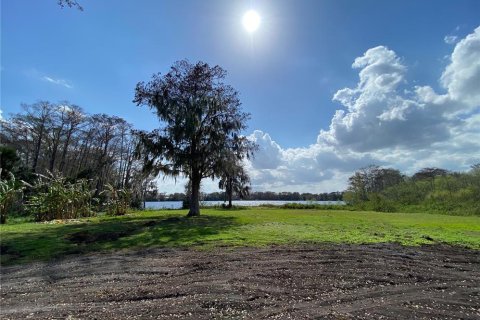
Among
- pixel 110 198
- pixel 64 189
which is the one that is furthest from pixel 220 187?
pixel 64 189

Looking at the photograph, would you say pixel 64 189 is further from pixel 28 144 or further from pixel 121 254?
pixel 28 144

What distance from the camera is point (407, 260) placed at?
22.1 ft

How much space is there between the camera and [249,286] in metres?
4.94

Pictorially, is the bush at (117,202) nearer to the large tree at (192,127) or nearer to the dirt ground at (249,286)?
the large tree at (192,127)

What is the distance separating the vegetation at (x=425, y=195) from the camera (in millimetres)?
30531

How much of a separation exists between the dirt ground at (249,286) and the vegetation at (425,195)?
25.5 meters

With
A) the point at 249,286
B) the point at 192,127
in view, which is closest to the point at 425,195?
the point at 192,127

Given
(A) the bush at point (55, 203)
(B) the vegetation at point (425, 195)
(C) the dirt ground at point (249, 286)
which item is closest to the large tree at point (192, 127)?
(A) the bush at point (55, 203)

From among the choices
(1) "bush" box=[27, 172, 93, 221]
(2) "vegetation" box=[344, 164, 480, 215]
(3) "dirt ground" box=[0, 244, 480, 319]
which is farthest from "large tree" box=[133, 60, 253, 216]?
(2) "vegetation" box=[344, 164, 480, 215]

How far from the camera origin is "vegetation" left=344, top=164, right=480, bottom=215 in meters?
30.5

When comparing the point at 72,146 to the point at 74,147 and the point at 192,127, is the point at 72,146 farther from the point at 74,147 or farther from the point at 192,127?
the point at 192,127

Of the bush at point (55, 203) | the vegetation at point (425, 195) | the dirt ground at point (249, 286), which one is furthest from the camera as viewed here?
the vegetation at point (425, 195)

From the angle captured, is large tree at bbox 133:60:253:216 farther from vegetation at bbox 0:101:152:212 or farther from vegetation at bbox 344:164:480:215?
vegetation at bbox 344:164:480:215

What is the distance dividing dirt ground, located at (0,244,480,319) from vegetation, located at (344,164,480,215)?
2547cm
